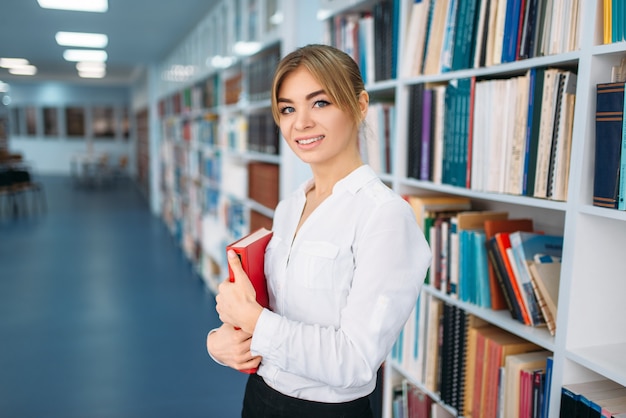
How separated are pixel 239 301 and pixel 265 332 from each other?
0.09 metres

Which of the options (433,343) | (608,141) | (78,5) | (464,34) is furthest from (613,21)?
(78,5)

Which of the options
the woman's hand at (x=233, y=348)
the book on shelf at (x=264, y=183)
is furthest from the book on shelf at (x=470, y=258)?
the book on shelf at (x=264, y=183)

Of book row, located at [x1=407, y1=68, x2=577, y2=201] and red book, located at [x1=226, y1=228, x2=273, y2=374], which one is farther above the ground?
book row, located at [x1=407, y1=68, x2=577, y2=201]

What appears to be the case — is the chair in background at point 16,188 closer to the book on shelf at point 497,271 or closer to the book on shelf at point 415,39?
the book on shelf at point 415,39

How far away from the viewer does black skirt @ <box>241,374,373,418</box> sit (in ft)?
4.02

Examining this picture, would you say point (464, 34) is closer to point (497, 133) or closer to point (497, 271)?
point (497, 133)

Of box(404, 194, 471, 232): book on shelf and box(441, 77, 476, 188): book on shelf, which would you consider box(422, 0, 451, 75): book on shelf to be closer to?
box(441, 77, 476, 188): book on shelf

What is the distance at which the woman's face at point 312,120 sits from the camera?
1.16 metres

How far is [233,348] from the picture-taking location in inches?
46.8

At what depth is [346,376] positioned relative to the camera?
3.39 feet

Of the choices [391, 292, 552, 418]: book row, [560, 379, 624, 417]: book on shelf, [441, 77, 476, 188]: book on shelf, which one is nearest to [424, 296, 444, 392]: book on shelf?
[391, 292, 552, 418]: book row

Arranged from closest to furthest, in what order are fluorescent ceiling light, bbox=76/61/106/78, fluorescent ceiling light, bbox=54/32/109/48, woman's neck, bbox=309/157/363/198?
woman's neck, bbox=309/157/363/198 → fluorescent ceiling light, bbox=54/32/109/48 → fluorescent ceiling light, bbox=76/61/106/78

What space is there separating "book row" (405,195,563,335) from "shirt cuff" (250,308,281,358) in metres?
0.91

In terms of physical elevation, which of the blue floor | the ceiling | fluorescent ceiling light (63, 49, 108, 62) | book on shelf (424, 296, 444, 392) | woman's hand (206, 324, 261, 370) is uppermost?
fluorescent ceiling light (63, 49, 108, 62)
